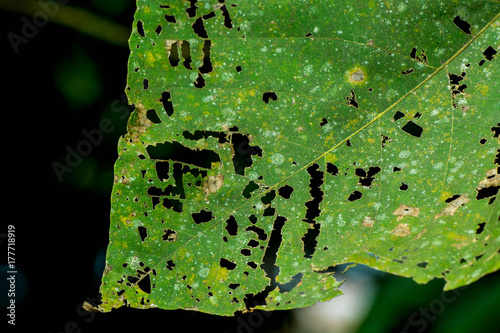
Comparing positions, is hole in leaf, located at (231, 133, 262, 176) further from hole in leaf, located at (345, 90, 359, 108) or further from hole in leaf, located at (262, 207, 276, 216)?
hole in leaf, located at (345, 90, 359, 108)

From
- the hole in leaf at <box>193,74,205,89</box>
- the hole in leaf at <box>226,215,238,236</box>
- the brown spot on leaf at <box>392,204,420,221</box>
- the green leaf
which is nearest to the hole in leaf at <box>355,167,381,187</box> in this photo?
the green leaf

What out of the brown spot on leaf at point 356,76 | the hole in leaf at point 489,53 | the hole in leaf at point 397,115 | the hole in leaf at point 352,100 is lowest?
the hole in leaf at point 397,115

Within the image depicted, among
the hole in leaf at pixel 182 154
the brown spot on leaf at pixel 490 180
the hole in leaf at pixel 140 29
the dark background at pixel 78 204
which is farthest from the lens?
the dark background at pixel 78 204

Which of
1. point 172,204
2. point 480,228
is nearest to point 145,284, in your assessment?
point 172,204

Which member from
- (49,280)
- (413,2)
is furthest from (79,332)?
(413,2)

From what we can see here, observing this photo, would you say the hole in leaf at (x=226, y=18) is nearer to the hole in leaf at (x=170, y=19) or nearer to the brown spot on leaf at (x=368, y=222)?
the hole in leaf at (x=170, y=19)

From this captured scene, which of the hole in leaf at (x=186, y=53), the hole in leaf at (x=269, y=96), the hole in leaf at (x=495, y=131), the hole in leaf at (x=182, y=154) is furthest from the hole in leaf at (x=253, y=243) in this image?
the hole in leaf at (x=495, y=131)

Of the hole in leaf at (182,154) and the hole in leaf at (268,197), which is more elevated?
the hole in leaf at (182,154)

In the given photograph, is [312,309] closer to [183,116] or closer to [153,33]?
[183,116]
